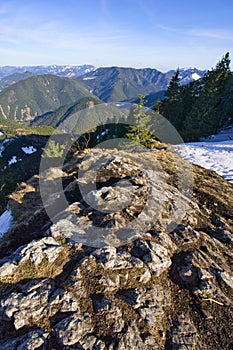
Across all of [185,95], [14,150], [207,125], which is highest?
[185,95]

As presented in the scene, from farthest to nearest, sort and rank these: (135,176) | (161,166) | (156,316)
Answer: (161,166), (135,176), (156,316)

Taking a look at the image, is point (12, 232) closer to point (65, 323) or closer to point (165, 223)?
point (65, 323)

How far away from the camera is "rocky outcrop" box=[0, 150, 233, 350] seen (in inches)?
202

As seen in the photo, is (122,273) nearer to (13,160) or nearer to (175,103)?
(175,103)

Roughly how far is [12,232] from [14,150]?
683 ft

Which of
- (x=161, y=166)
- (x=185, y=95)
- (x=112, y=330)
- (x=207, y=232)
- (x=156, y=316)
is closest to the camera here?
(x=112, y=330)

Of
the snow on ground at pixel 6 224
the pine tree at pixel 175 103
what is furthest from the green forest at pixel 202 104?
the snow on ground at pixel 6 224

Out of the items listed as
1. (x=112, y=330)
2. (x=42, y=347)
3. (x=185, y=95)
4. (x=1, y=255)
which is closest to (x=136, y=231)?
(x=112, y=330)

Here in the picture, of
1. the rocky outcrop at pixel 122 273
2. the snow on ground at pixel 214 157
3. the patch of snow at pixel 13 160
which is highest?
the rocky outcrop at pixel 122 273

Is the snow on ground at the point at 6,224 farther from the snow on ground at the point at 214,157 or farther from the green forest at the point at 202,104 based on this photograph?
the green forest at the point at 202,104

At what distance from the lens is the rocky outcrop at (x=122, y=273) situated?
5133mm

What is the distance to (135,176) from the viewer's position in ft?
35.7

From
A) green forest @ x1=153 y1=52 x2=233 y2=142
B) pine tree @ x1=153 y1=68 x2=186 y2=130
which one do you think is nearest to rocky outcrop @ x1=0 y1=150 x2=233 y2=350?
green forest @ x1=153 y1=52 x2=233 y2=142

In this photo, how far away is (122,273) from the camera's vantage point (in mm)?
6285
